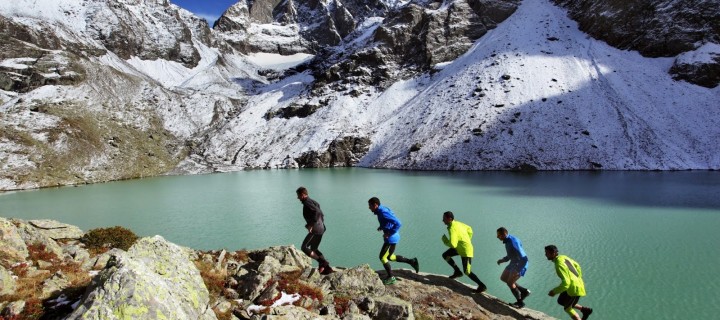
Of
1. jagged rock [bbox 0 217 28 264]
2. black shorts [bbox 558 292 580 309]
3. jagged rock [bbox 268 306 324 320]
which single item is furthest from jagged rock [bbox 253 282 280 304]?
black shorts [bbox 558 292 580 309]

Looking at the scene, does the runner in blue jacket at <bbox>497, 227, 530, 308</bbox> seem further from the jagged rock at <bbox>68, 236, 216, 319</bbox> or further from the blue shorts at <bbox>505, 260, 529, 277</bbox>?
the jagged rock at <bbox>68, 236, 216, 319</bbox>

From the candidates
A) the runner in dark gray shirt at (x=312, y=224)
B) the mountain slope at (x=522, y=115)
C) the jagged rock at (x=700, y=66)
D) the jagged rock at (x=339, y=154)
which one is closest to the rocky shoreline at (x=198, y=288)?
the runner in dark gray shirt at (x=312, y=224)

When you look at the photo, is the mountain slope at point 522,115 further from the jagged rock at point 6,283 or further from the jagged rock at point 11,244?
the jagged rock at point 6,283

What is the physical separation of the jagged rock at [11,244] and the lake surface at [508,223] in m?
12.8

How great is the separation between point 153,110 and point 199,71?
5096 cm

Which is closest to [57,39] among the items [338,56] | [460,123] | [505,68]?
[338,56]

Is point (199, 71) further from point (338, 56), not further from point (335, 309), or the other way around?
point (335, 309)

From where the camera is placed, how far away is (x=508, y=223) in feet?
96.5

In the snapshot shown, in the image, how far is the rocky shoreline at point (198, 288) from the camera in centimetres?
690

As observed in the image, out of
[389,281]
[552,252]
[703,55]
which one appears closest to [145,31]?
[389,281]

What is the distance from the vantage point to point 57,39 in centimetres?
11825

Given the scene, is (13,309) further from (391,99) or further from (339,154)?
(391,99)

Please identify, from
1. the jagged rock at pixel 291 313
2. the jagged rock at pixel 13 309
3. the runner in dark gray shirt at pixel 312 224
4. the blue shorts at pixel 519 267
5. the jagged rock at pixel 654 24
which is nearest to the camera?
the jagged rock at pixel 13 309

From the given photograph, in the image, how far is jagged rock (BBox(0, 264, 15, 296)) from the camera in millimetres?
8998
